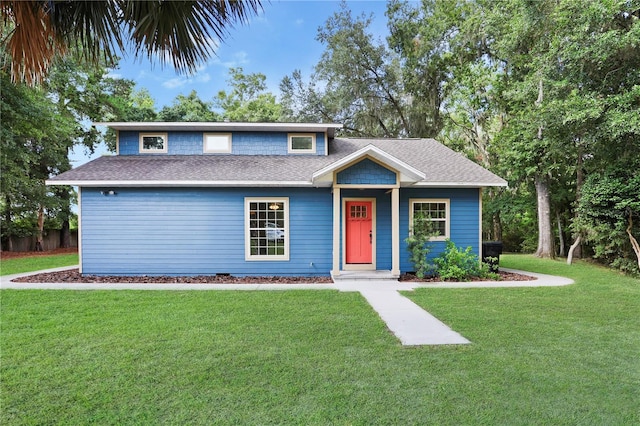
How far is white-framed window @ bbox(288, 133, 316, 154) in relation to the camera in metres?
11.3

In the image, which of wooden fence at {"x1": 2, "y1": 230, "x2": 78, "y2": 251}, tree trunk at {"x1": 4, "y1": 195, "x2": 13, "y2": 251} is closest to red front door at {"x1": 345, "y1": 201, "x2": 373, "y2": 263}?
tree trunk at {"x1": 4, "y1": 195, "x2": 13, "y2": 251}

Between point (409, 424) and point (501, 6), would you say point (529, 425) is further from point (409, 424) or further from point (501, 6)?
point (501, 6)

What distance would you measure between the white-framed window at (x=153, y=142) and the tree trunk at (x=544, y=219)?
15.3m

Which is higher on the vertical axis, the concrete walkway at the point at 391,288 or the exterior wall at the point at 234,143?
the exterior wall at the point at 234,143

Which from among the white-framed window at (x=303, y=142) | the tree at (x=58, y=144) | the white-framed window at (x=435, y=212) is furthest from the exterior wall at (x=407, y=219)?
the tree at (x=58, y=144)

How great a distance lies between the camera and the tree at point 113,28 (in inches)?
110

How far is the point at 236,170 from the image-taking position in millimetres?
9773

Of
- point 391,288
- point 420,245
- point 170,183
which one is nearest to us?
point 391,288

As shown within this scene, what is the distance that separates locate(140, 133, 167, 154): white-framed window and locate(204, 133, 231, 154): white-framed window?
4.63ft

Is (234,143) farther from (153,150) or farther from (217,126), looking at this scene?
(153,150)

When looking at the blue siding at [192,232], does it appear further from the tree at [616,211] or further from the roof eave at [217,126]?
the tree at [616,211]

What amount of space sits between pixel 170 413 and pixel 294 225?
22.7ft

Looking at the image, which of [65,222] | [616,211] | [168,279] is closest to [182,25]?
[168,279]

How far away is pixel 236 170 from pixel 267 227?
192 cm
